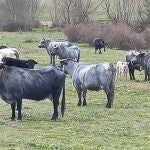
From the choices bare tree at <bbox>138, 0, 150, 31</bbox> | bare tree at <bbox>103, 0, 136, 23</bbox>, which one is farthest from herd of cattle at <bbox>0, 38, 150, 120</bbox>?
bare tree at <bbox>103, 0, 136, 23</bbox>

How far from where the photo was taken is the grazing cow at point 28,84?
571 inches

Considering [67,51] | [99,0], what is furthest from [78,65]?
[99,0]

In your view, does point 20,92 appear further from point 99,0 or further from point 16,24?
point 99,0

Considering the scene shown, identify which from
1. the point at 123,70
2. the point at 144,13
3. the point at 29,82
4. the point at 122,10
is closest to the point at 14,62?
the point at 29,82

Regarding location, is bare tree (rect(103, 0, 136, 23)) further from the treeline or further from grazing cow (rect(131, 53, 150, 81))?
grazing cow (rect(131, 53, 150, 81))

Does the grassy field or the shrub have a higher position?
the grassy field

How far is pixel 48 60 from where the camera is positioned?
116ft

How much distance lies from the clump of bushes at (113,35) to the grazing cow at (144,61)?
77.7 feet

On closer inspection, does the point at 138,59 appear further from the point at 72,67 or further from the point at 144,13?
the point at 144,13

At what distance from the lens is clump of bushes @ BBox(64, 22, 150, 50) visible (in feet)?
171

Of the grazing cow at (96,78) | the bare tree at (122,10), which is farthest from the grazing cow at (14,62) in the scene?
the bare tree at (122,10)

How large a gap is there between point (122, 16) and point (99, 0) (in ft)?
44.5

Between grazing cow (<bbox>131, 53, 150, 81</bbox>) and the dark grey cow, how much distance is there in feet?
16.4

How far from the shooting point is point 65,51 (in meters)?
32.2
